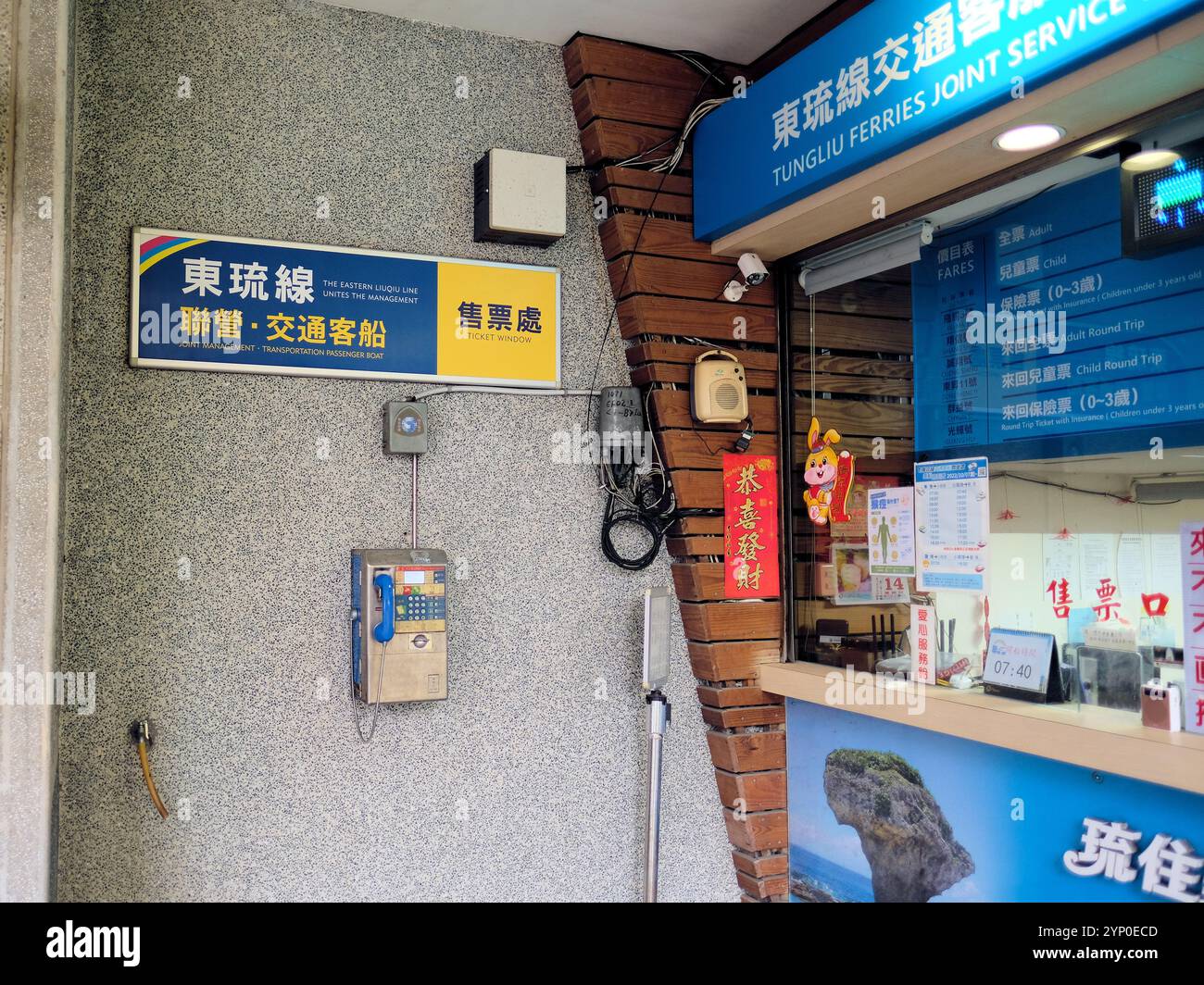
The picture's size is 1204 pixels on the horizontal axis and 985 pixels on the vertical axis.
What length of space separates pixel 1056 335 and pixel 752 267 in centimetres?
108

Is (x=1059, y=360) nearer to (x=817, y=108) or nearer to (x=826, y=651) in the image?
(x=817, y=108)

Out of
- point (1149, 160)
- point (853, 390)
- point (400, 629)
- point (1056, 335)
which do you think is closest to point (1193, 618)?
point (1056, 335)

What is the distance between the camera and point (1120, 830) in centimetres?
216

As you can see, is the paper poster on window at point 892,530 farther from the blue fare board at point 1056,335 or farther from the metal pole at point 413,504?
the metal pole at point 413,504

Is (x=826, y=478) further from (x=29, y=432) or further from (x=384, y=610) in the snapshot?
(x=29, y=432)

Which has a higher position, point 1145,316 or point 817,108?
point 817,108

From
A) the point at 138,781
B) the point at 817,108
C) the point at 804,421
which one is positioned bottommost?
the point at 138,781

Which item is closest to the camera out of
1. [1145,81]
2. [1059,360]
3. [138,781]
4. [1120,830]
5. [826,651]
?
[1145,81]

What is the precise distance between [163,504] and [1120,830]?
251 centimetres

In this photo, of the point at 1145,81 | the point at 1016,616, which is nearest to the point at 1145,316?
the point at 1145,81

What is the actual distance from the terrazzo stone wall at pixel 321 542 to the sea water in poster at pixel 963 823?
0.39 m

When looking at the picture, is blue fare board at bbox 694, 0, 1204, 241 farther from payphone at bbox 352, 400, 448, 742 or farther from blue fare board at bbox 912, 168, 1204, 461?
payphone at bbox 352, 400, 448, 742

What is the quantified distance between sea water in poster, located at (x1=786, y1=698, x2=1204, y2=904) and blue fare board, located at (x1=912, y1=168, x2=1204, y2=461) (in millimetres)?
798

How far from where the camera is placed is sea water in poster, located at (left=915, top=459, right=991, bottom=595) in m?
2.58
